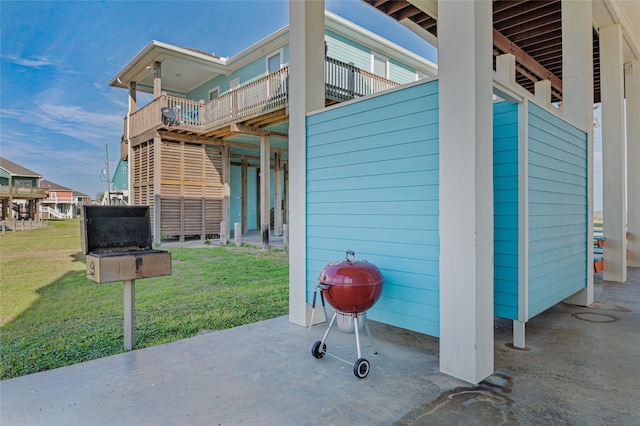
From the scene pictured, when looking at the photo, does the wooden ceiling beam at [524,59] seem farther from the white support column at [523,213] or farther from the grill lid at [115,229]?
the grill lid at [115,229]

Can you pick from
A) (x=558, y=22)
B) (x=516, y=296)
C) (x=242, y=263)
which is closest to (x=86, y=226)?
(x=516, y=296)

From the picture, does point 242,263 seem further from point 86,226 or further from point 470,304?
point 470,304

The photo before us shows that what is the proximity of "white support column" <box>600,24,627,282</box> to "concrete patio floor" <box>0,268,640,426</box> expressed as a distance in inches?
127

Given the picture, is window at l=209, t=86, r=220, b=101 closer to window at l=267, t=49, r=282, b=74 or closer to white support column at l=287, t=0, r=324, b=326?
window at l=267, t=49, r=282, b=74

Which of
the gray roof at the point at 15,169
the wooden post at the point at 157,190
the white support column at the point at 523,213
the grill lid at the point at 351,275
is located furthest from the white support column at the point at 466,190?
the gray roof at the point at 15,169

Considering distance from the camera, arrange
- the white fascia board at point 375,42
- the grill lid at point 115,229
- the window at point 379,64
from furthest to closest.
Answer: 1. the window at point 379,64
2. the white fascia board at point 375,42
3. the grill lid at point 115,229

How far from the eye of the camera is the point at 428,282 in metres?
2.61

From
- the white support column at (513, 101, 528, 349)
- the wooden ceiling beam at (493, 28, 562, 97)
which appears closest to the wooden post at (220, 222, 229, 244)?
the wooden ceiling beam at (493, 28, 562, 97)

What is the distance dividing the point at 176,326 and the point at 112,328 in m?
0.65

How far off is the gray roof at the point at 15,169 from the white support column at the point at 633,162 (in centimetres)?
3987

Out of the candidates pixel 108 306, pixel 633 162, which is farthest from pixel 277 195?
pixel 633 162

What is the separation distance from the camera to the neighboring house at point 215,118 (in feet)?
33.9

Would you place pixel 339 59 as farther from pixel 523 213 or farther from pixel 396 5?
pixel 523 213

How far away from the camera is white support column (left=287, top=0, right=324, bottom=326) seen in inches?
140
